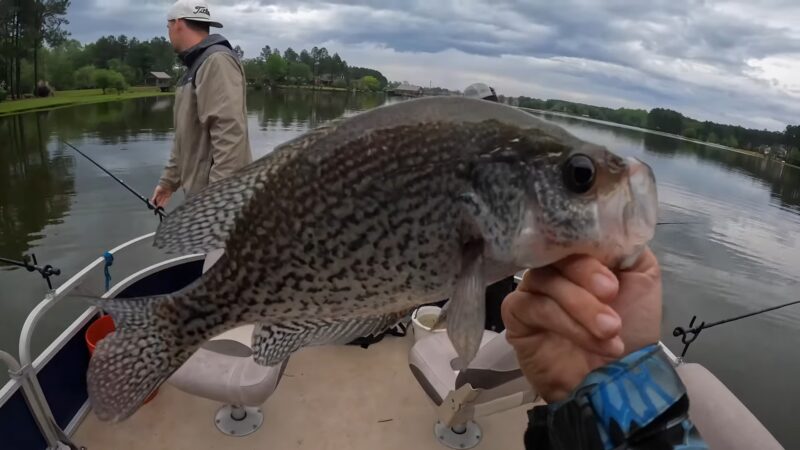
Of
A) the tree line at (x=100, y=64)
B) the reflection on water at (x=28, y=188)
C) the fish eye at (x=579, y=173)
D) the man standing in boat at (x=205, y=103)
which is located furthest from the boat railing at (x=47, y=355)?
the tree line at (x=100, y=64)

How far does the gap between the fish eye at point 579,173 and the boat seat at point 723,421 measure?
181cm

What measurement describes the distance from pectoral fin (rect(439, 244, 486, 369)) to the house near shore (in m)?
89.4

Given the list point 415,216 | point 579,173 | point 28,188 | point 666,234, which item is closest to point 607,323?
point 579,173

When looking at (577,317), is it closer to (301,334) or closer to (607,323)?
(607,323)

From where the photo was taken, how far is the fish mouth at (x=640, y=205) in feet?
5.02

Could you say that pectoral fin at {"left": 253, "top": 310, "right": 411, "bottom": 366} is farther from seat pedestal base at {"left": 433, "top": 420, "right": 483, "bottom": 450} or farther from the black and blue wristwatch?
seat pedestal base at {"left": 433, "top": 420, "right": 483, "bottom": 450}

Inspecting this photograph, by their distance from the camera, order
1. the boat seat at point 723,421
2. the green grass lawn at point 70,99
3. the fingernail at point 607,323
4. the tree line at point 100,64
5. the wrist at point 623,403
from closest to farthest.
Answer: the fingernail at point 607,323, the wrist at point 623,403, the boat seat at point 723,421, the green grass lawn at point 70,99, the tree line at point 100,64

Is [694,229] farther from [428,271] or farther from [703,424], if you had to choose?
[428,271]

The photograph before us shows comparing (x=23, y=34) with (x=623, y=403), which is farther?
(x=23, y=34)

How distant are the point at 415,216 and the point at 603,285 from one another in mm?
626

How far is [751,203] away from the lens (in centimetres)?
3519

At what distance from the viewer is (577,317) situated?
1.55 meters

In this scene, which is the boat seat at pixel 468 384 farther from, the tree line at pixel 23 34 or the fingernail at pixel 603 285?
the tree line at pixel 23 34

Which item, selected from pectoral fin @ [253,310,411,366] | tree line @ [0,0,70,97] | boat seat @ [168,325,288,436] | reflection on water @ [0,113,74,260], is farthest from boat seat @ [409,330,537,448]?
tree line @ [0,0,70,97]
